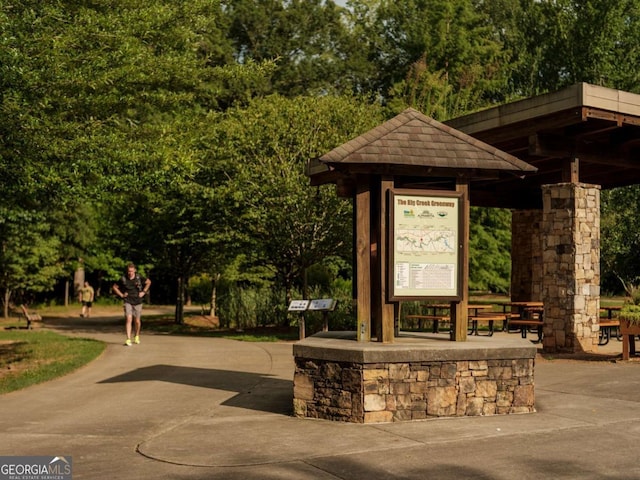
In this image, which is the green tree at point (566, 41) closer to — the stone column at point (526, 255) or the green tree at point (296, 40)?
the green tree at point (296, 40)

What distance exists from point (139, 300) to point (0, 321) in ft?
56.4

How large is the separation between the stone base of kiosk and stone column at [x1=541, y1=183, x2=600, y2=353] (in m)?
5.82

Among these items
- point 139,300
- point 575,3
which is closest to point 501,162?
point 139,300

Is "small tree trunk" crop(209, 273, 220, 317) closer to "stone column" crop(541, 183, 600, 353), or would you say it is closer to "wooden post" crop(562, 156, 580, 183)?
"stone column" crop(541, 183, 600, 353)

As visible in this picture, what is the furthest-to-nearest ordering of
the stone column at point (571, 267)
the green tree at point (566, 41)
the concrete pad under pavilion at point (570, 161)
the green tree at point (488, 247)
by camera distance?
1. the green tree at point (566, 41)
2. the green tree at point (488, 247)
3. the stone column at point (571, 267)
4. the concrete pad under pavilion at point (570, 161)

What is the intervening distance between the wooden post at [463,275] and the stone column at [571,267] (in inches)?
226

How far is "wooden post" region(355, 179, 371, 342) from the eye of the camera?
388 inches

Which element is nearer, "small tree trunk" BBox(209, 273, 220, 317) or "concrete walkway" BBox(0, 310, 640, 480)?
"concrete walkway" BBox(0, 310, 640, 480)

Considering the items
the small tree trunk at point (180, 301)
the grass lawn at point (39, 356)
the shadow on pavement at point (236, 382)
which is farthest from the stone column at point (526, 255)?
the shadow on pavement at point (236, 382)

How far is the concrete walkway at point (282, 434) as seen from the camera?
6957mm

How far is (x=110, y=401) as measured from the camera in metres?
11.2

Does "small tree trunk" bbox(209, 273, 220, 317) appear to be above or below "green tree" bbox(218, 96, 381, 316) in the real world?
below

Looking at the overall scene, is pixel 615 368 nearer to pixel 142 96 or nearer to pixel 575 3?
pixel 142 96

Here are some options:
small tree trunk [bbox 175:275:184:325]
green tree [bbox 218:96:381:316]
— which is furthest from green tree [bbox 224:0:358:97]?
green tree [bbox 218:96:381:316]
